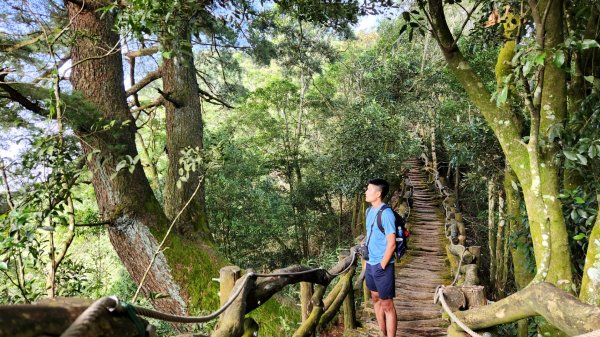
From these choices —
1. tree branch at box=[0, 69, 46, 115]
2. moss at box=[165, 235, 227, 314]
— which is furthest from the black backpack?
tree branch at box=[0, 69, 46, 115]

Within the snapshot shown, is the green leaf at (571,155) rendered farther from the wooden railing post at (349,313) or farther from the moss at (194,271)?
the moss at (194,271)

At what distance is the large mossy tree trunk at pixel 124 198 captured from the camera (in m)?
4.46

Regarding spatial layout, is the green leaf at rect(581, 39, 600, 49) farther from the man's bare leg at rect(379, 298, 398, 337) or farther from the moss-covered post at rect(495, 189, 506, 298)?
the moss-covered post at rect(495, 189, 506, 298)

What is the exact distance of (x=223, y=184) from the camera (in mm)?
10023

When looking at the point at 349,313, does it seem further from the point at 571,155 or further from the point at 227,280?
the point at 571,155

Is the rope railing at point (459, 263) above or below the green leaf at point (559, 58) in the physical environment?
below

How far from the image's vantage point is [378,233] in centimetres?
337

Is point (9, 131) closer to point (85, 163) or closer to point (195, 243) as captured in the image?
point (85, 163)

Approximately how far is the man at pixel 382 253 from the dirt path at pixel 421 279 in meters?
0.77

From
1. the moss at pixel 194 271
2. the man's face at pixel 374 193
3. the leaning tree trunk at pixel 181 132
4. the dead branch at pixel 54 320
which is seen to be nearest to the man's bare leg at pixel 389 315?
the man's face at pixel 374 193

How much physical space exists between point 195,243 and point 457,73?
3905mm

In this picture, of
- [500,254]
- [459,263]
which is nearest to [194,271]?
[459,263]

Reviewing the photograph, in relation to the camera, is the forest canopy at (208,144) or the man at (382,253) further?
the man at (382,253)

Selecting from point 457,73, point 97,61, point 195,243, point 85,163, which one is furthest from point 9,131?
point 457,73
